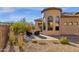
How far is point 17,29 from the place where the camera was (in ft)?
10.6

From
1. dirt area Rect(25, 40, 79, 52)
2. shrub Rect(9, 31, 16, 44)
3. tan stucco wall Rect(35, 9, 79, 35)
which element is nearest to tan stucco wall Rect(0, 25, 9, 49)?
shrub Rect(9, 31, 16, 44)

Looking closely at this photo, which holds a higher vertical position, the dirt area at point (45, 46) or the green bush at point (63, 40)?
the green bush at point (63, 40)

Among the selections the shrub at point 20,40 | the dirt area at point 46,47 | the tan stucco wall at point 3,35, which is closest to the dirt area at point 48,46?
the dirt area at point 46,47

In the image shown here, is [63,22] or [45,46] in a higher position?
[63,22]

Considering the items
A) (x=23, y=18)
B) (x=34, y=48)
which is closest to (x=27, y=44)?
(x=34, y=48)

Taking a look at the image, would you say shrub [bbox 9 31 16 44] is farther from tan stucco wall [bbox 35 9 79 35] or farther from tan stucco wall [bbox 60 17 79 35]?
tan stucco wall [bbox 60 17 79 35]

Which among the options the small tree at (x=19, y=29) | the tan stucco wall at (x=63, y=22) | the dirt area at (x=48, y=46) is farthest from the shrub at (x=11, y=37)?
the tan stucco wall at (x=63, y=22)

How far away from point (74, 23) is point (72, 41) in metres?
0.34

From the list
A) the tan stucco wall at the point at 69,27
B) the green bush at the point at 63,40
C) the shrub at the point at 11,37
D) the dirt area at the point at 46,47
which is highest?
the tan stucco wall at the point at 69,27

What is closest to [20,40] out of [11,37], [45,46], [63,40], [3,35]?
[11,37]

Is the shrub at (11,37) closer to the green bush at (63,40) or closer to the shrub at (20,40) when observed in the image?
the shrub at (20,40)

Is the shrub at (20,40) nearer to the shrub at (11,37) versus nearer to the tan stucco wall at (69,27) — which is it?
the shrub at (11,37)

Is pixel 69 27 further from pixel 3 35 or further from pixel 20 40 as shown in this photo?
pixel 3 35
